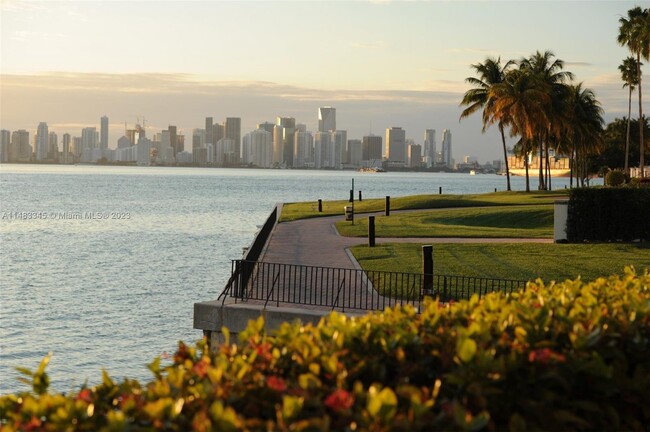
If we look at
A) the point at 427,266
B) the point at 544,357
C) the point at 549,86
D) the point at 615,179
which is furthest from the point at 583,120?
the point at 544,357

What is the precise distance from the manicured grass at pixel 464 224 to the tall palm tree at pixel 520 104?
25.9m

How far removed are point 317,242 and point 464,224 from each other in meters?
13.2

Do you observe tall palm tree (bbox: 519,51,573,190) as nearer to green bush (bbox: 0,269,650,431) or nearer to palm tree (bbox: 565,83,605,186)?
palm tree (bbox: 565,83,605,186)

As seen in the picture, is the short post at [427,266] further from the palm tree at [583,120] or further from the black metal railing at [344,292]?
the palm tree at [583,120]

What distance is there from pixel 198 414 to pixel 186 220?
224ft

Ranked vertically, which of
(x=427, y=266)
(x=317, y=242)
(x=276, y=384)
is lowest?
(x=317, y=242)

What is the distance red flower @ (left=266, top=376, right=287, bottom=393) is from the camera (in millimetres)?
4629

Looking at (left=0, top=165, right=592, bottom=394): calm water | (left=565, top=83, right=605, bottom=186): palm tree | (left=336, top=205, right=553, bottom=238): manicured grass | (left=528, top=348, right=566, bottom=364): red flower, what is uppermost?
(left=565, top=83, right=605, bottom=186): palm tree

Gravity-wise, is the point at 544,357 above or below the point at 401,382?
above

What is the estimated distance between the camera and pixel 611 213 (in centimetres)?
2995

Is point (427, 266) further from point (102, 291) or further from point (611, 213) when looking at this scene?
point (102, 291)

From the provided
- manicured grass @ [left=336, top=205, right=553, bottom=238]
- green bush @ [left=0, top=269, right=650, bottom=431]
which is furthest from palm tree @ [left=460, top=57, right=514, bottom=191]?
green bush @ [left=0, top=269, right=650, bottom=431]

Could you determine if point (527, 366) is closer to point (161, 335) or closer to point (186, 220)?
point (161, 335)

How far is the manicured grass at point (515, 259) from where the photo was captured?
23141 mm
